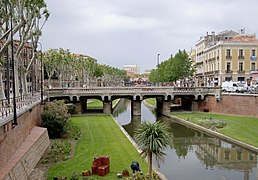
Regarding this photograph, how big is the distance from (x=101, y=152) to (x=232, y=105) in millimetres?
31667

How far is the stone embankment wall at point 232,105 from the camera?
46531 mm

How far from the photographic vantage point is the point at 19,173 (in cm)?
1788

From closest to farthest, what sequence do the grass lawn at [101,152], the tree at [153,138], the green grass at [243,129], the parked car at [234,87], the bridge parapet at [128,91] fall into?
the tree at [153,138]
the grass lawn at [101,152]
the green grass at [243,129]
the bridge parapet at [128,91]
the parked car at [234,87]

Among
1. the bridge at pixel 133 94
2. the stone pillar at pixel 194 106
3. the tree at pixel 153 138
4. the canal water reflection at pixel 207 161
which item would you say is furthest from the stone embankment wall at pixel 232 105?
the tree at pixel 153 138

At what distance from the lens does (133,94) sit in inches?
2240

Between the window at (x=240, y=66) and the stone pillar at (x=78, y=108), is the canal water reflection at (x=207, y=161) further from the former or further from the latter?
the window at (x=240, y=66)

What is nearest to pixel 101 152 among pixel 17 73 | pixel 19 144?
pixel 19 144

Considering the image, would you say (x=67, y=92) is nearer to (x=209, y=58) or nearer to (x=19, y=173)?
(x=19, y=173)

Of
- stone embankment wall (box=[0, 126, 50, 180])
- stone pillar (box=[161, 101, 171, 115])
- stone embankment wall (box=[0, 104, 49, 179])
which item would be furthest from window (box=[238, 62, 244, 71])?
stone embankment wall (box=[0, 104, 49, 179])

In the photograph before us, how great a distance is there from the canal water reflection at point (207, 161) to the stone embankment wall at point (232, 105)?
42.3 feet

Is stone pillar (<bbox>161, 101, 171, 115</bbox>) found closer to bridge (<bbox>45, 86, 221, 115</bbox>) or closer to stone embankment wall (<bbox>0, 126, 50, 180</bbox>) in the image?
bridge (<bbox>45, 86, 221, 115</bbox>)

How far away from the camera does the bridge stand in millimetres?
55094

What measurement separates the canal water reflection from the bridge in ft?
63.7

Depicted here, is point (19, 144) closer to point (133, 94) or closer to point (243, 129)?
point (243, 129)
